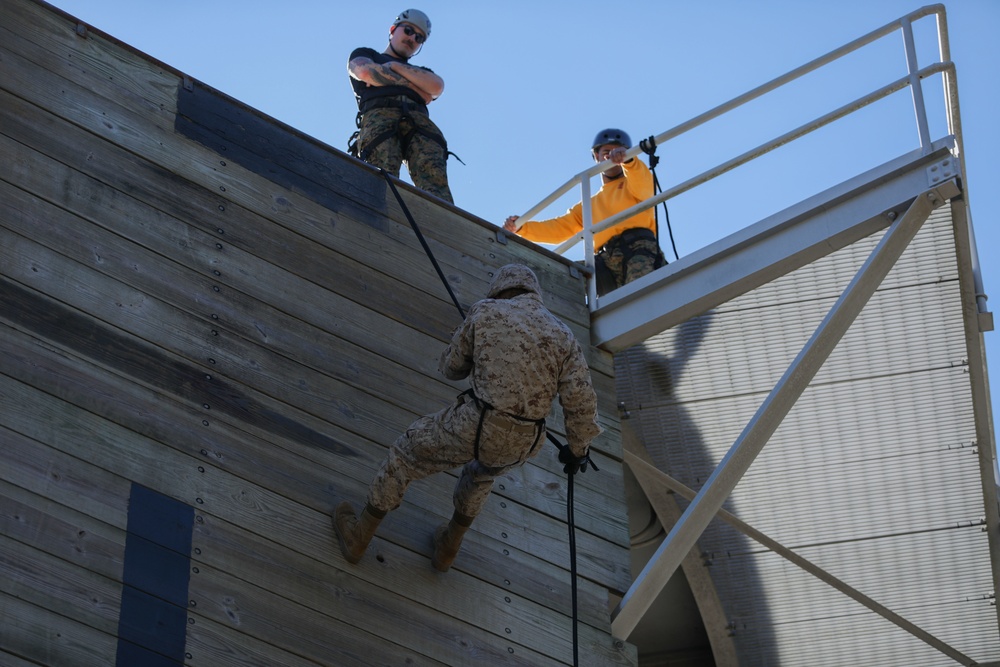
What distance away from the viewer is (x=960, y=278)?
8.22 metres

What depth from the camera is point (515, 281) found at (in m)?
6.68

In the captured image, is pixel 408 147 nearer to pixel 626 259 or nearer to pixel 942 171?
pixel 626 259

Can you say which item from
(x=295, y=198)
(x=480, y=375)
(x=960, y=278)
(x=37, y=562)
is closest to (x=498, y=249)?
(x=295, y=198)

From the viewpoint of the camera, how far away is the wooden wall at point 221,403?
20.2 ft

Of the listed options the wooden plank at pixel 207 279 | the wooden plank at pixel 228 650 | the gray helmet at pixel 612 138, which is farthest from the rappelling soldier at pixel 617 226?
the wooden plank at pixel 228 650

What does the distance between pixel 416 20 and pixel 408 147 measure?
89 cm

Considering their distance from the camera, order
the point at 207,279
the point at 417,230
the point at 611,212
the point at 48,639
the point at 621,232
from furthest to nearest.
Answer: the point at 611,212, the point at 621,232, the point at 417,230, the point at 207,279, the point at 48,639

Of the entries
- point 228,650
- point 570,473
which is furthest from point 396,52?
point 228,650

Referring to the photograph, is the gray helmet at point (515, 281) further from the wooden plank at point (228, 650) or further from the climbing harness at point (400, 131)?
the climbing harness at point (400, 131)

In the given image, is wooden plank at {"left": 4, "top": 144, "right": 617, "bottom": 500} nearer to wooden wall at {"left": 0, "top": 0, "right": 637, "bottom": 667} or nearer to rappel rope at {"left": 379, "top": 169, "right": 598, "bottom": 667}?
wooden wall at {"left": 0, "top": 0, "right": 637, "bottom": 667}

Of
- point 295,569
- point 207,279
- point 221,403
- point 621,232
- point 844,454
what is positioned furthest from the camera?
point 621,232

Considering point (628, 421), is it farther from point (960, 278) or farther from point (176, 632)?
point (176, 632)

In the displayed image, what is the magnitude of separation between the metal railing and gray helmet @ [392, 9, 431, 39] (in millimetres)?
1636

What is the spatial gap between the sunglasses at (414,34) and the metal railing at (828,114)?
5.31 ft
